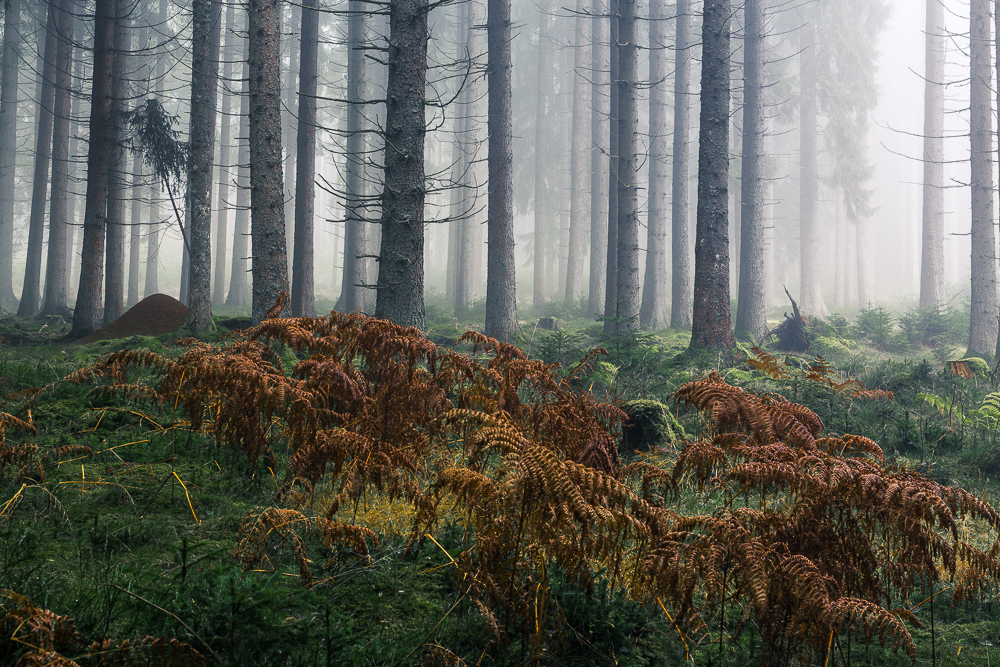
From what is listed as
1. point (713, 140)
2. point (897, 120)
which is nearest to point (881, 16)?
point (713, 140)

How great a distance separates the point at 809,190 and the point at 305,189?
74.6ft

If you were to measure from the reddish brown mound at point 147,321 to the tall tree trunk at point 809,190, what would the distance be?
2411 centimetres

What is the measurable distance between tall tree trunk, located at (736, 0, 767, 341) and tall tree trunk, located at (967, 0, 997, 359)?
461 cm

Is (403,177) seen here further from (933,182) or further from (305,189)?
(933,182)

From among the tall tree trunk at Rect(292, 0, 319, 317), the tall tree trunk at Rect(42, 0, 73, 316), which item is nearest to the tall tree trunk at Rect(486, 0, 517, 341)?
the tall tree trunk at Rect(292, 0, 319, 317)

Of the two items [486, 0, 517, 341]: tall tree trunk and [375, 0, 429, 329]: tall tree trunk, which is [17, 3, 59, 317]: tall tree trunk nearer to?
[486, 0, 517, 341]: tall tree trunk

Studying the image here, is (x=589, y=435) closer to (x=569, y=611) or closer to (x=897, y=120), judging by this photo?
(x=569, y=611)

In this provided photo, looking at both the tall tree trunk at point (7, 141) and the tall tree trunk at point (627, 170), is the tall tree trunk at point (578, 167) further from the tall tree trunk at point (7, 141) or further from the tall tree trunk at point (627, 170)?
the tall tree trunk at point (7, 141)

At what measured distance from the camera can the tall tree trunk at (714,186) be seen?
11375 mm

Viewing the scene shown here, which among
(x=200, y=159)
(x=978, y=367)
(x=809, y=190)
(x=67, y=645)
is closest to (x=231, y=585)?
(x=67, y=645)

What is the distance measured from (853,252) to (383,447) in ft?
204

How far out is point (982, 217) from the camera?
1412 centimetres

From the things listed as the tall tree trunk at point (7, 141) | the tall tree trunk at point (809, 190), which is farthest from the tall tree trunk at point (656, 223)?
the tall tree trunk at point (7, 141)

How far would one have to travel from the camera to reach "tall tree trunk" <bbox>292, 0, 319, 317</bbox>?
15664 millimetres
